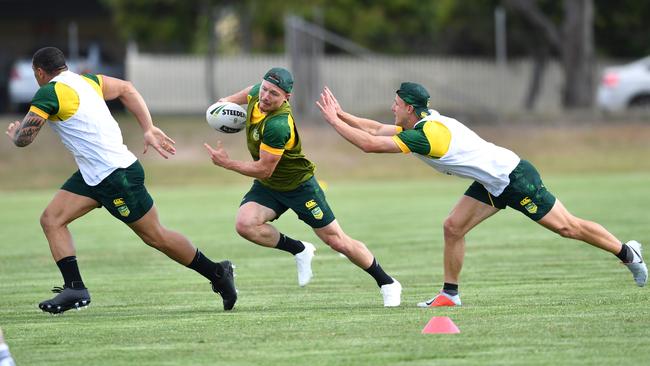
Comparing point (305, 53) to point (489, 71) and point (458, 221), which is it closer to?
point (489, 71)

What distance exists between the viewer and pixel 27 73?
32000 millimetres

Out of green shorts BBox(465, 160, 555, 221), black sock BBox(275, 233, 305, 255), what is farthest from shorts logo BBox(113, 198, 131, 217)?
green shorts BBox(465, 160, 555, 221)

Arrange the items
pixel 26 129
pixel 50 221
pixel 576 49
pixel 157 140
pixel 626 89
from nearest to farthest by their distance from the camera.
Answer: pixel 26 129, pixel 50 221, pixel 157 140, pixel 626 89, pixel 576 49

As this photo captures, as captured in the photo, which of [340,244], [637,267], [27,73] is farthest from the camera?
[27,73]

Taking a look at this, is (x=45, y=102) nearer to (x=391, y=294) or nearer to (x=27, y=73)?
(x=391, y=294)

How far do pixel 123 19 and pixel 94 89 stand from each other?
26.0 metres

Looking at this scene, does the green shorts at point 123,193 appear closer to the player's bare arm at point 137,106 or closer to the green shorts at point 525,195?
the player's bare arm at point 137,106

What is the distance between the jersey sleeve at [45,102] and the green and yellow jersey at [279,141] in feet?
5.55

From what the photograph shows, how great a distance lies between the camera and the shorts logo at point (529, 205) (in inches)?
397

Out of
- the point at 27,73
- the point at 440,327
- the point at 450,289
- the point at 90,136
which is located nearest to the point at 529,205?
the point at 450,289

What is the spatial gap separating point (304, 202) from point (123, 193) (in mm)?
1609

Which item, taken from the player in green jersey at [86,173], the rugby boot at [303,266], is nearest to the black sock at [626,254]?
the rugby boot at [303,266]

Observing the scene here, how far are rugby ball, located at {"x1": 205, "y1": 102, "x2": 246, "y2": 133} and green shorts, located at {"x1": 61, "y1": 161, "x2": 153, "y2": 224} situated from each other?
47.7 inches

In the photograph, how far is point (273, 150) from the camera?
10.2 metres
